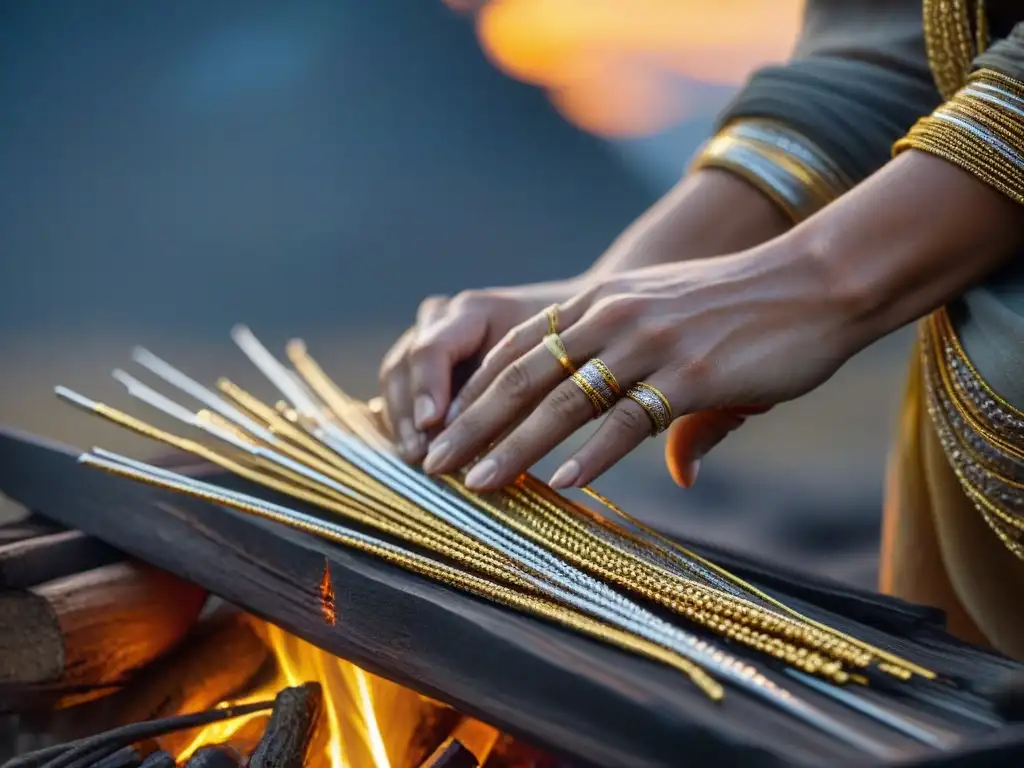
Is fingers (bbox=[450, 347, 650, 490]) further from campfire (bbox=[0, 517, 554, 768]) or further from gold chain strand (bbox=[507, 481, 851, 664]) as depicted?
campfire (bbox=[0, 517, 554, 768])

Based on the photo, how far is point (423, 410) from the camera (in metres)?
0.97

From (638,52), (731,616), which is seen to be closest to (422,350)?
(731,616)

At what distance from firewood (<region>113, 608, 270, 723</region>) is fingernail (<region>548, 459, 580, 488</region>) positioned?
1.30 ft

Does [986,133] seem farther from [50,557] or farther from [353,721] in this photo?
[50,557]

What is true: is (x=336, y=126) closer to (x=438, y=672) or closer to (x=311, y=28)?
(x=311, y=28)

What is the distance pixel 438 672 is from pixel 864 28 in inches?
35.1

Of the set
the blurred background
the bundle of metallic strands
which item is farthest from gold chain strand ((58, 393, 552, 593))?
the blurred background

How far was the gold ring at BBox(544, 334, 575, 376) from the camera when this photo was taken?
0.84 m

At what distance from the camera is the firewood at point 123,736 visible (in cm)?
77

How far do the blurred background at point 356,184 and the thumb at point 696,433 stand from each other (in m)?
1.13

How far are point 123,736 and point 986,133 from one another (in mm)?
838

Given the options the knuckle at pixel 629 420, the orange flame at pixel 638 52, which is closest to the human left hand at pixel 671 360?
the knuckle at pixel 629 420

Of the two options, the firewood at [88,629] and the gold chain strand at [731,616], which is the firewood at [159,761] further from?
the gold chain strand at [731,616]

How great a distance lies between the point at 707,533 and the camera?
2301mm
